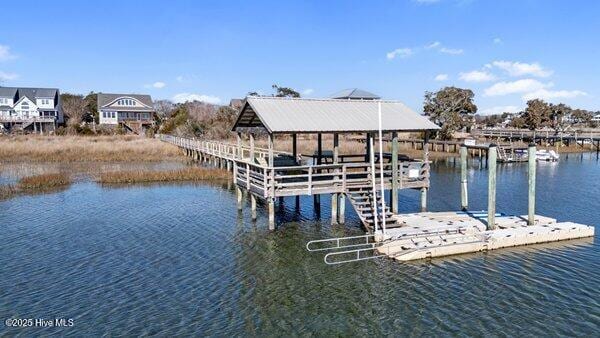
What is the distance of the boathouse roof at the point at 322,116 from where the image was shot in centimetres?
1967

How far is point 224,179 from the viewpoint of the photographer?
37438 millimetres

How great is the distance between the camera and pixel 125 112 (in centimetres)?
9175

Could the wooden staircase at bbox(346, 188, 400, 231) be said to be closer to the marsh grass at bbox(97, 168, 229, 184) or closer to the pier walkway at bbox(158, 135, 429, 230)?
the pier walkway at bbox(158, 135, 429, 230)

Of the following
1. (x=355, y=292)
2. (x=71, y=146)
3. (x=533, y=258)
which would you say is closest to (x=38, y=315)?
(x=355, y=292)

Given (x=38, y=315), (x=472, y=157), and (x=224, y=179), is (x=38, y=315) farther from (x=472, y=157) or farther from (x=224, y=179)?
(x=472, y=157)

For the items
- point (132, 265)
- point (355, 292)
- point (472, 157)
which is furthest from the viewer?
point (472, 157)

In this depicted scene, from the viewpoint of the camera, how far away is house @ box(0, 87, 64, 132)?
8531 cm

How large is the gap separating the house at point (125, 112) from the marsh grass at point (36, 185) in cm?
5627

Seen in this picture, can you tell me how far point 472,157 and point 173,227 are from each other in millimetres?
48368

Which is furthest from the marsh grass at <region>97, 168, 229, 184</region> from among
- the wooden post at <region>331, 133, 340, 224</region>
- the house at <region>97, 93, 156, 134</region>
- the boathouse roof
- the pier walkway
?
the house at <region>97, 93, 156, 134</region>

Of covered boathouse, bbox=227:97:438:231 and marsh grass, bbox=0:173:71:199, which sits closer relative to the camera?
→ covered boathouse, bbox=227:97:438:231

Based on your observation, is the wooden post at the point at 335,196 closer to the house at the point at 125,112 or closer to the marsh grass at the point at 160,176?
the marsh grass at the point at 160,176

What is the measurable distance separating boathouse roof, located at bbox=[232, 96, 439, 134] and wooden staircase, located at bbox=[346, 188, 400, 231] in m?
2.84

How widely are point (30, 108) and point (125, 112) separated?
56.8 ft
